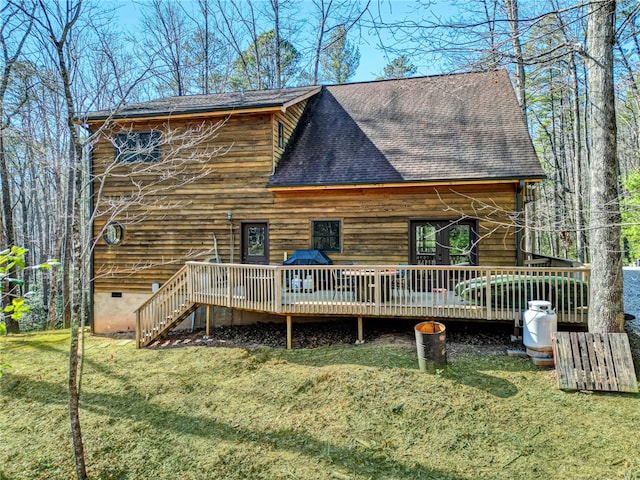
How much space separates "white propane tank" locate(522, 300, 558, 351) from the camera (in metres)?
6.06

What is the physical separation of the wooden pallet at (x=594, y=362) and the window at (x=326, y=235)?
5.42 meters

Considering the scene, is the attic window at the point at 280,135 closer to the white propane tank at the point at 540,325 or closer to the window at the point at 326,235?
the window at the point at 326,235

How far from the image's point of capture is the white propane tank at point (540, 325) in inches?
239

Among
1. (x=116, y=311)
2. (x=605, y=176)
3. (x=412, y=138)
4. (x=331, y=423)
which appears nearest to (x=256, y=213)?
(x=412, y=138)

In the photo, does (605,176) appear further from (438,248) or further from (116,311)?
(116,311)

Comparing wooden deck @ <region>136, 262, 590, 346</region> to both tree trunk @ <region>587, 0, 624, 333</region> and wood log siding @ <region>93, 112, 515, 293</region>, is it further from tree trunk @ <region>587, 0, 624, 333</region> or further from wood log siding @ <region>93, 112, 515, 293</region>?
wood log siding @ <region>93, 112, 515, 293</region>

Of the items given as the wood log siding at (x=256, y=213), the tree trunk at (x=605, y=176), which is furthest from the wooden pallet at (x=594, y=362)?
the wood log siding at (x=256, y=213)

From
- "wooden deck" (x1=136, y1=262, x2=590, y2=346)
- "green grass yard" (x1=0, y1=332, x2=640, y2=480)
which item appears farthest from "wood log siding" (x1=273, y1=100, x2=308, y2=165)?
"green grass yard" (x1=0, y1=332, x2=640, y2=480)

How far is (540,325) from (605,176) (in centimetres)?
252

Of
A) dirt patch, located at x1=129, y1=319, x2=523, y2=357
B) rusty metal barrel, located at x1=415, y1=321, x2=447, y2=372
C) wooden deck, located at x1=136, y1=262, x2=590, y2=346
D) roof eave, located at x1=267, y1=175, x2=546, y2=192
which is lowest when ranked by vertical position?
dirt patch, located at x1=129, y1=319, x2=523, y2=357

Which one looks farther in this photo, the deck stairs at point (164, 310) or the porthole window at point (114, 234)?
the porthole window at point (114, 234)

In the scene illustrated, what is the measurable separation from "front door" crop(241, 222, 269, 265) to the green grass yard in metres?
3.73

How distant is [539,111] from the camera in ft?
64.5

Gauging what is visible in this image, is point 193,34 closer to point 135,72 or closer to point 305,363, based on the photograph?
point 135,72
